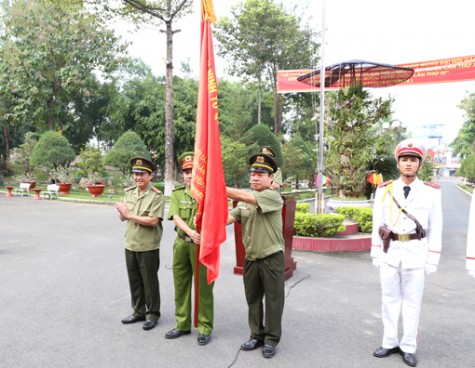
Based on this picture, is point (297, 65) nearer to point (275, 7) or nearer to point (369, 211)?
point (275, 7)

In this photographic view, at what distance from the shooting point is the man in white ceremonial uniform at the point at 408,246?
3.09 metres

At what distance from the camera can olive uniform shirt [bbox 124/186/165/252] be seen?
3.75m

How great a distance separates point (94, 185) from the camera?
1836cm

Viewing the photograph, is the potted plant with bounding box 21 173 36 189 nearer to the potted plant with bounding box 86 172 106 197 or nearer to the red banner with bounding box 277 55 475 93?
the potted plant with bounding box 86 172 106 197

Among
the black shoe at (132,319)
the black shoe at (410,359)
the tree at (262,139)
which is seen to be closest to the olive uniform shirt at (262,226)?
the black shoe at (410,359)

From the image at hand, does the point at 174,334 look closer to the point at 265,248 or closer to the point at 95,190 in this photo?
the point at 265,248

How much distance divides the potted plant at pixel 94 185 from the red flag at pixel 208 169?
633 inches

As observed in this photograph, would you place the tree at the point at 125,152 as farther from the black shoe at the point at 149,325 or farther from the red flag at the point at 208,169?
the red flag at the point at 208,169

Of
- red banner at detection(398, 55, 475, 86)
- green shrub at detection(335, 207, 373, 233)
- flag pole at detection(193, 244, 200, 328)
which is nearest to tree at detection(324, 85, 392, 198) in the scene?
green shrub at detection(335, 207, 373, 233)

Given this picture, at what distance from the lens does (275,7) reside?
2706 cm

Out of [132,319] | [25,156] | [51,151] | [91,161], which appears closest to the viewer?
[132,319]

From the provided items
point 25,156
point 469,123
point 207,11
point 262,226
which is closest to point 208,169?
point 262,226

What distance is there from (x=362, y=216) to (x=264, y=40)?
2323 centimetres

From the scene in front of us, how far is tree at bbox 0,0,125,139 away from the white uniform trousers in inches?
988
